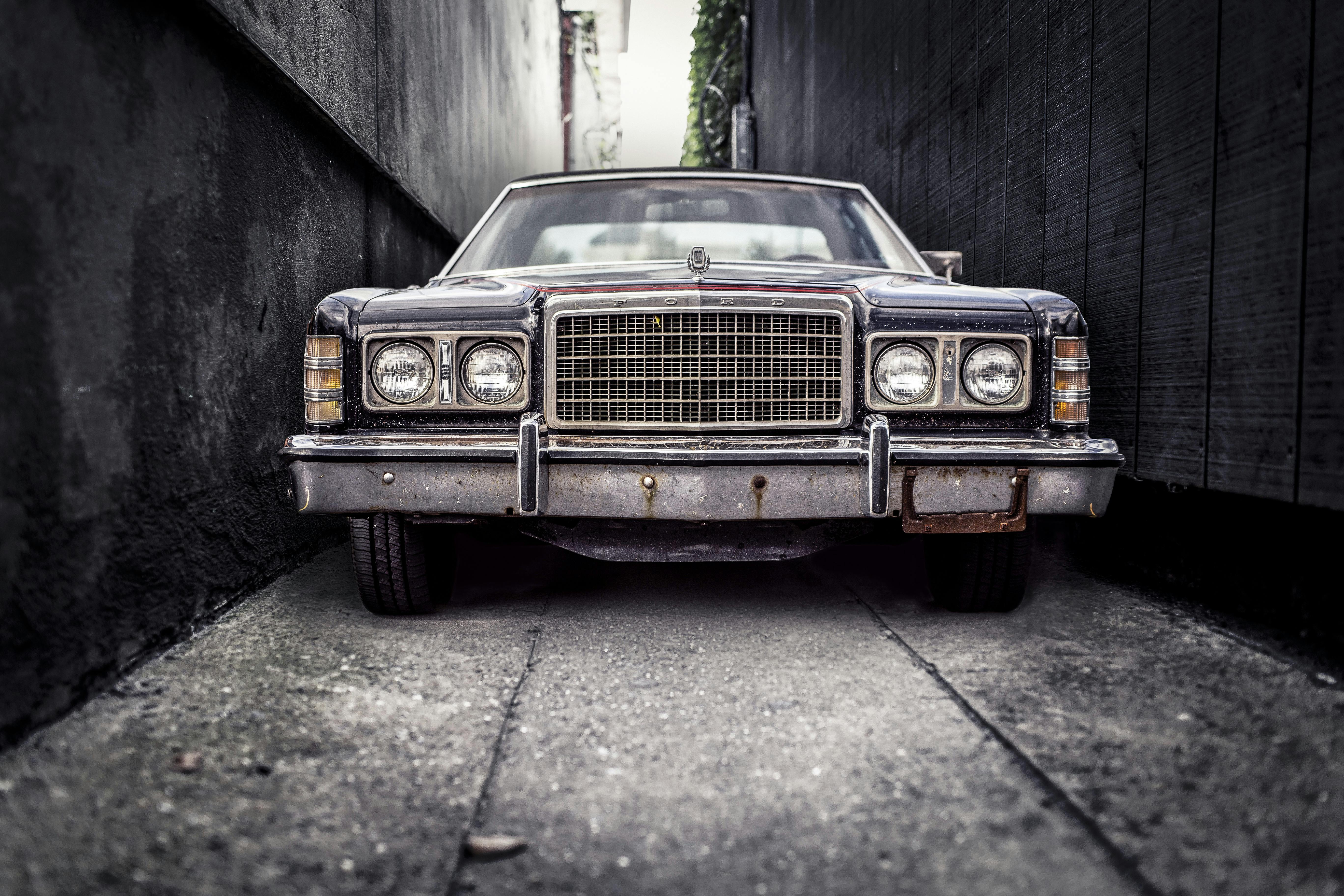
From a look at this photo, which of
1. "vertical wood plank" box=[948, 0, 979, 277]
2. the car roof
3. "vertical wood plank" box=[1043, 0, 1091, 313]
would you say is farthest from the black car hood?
"vertical wood plank" box=[948, 0, 979, 277]

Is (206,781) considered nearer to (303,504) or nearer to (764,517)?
(303,504)

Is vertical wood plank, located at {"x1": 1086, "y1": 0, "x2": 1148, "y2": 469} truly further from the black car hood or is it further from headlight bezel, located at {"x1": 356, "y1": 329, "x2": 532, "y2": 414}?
headlight bezel, located at {"x1": 356, "y1": 329, "x2": 532, "y2": 414}

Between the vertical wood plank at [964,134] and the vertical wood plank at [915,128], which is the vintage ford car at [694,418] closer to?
the vertical wood plank at [964,134]

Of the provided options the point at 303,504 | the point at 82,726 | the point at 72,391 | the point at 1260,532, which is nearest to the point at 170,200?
the point at 72,391

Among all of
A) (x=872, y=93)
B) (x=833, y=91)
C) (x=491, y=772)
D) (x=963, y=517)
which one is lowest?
(x=491, y=772)

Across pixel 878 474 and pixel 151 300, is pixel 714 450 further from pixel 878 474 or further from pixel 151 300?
pixel 151 300

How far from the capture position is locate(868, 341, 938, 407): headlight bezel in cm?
284

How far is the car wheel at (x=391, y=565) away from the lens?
9.61ft

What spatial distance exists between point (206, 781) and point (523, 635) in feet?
3.91

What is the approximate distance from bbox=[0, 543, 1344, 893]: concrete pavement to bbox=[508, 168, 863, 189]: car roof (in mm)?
2001

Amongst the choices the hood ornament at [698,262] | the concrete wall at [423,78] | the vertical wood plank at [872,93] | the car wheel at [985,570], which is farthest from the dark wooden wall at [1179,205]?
the concrete wall at [423,78]

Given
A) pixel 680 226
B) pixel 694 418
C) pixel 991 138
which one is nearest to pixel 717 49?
pixel 991 138

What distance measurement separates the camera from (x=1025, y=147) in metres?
4.52

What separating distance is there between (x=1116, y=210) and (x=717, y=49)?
1605 centimetres
